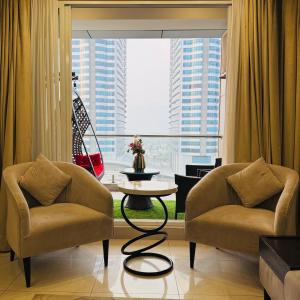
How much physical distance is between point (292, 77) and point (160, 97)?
8.14 ft

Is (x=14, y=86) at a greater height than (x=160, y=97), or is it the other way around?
(x=160, y=97)

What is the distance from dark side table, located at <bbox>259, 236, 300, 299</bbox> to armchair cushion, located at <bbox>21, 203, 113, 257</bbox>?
1262 millimetres

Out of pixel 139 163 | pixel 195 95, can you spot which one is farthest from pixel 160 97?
pixel 139 163

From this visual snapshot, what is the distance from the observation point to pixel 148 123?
5242mm

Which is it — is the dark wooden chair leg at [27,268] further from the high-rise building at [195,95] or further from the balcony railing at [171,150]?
the high-rise building at [195,95]

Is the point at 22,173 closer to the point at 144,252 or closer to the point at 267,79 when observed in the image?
the point at 144,252

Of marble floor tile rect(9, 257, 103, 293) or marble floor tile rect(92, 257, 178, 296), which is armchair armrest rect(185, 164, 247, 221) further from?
marble floor tile rect(9, 257, 103, 293)

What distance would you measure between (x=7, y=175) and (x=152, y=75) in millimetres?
3177

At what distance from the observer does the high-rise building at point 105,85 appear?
5.44 meters

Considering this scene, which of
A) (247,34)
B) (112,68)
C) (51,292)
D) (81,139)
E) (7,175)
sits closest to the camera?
(51,292)

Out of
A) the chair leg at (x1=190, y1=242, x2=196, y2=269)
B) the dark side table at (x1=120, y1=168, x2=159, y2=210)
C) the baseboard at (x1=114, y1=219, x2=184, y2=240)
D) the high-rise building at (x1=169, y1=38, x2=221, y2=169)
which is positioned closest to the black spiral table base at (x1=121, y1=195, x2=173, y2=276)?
the chair leg at (x1=190, y1=242, x2=196, y2=269)

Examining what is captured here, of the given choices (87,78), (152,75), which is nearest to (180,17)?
(152,75)

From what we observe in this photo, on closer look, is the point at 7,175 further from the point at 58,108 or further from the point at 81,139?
the point at 81,139

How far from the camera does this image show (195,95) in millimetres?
5430
